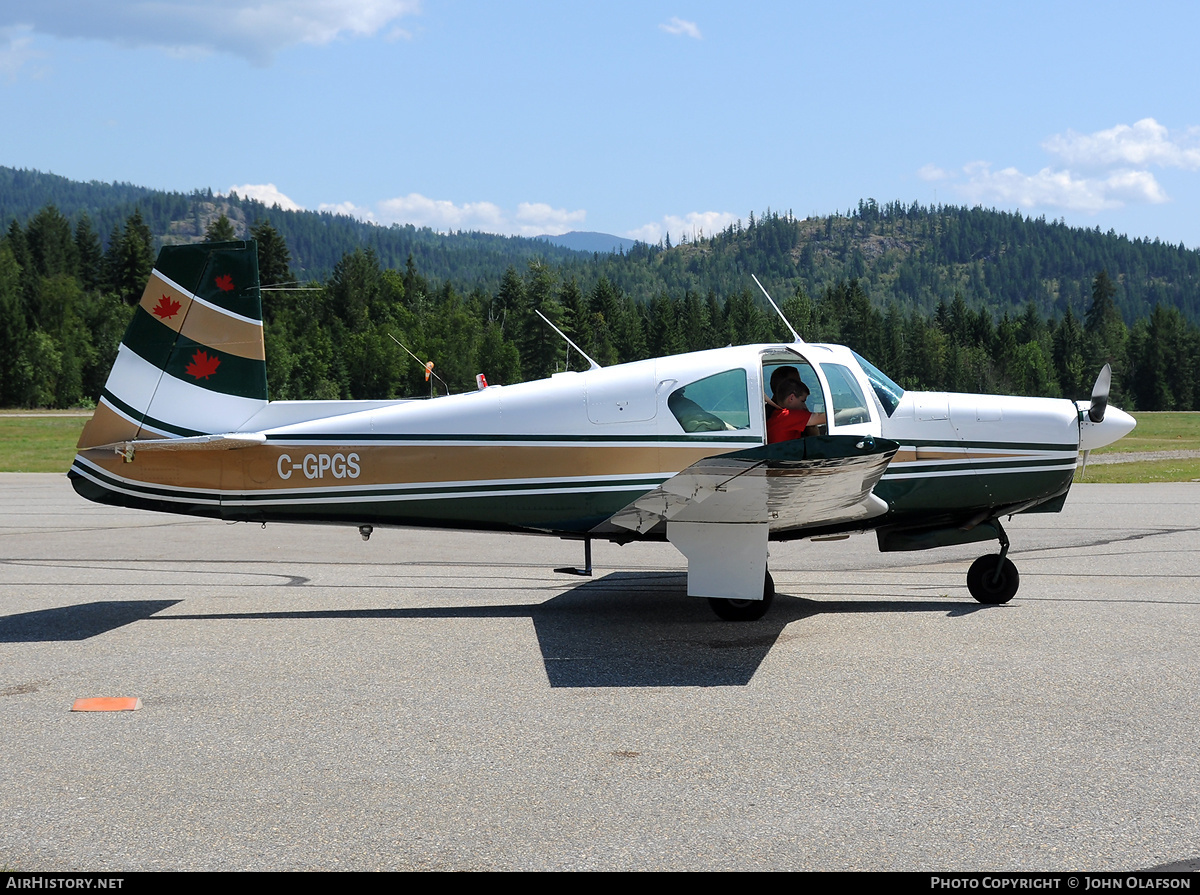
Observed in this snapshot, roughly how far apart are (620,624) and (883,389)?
9.85 feet

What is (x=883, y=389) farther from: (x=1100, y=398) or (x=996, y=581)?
(x=996, y=581)

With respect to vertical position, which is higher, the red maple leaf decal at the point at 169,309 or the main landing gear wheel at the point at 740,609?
the red maple leaf decal at the point at 169,309

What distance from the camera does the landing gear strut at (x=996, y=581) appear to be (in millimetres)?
8766

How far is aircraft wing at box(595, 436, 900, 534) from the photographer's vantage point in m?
6.31

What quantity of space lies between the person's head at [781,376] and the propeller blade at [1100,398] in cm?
244

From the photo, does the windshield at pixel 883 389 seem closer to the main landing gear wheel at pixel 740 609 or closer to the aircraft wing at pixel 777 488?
the aircraft wing at pixel 777 488

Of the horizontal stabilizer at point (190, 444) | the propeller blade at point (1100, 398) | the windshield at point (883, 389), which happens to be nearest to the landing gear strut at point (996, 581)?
the propeller blade at point (1100, 398)

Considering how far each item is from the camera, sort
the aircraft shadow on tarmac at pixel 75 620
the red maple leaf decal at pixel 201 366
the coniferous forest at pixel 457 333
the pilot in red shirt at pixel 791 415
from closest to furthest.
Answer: the aircraft shadow on tarmac at pixel 75 620
the pilot in red shirt at pixel 791 415
the red maple leaf decal at pixel 201 366
the coniferous forest at pixel 457 333

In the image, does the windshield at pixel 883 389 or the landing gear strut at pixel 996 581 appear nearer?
the windshield at pixel 883 389

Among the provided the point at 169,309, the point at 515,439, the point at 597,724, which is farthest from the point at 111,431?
the point at 597,724

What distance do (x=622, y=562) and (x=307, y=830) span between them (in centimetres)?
785

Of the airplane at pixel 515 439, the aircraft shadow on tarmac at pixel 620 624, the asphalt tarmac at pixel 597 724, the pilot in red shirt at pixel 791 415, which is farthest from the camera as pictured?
the airplane at pixel 515 439

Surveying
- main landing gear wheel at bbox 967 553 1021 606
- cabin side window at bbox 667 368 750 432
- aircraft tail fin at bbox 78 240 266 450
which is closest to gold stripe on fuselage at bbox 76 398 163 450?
aircraft tail fin at bbox 78 240 266 450
